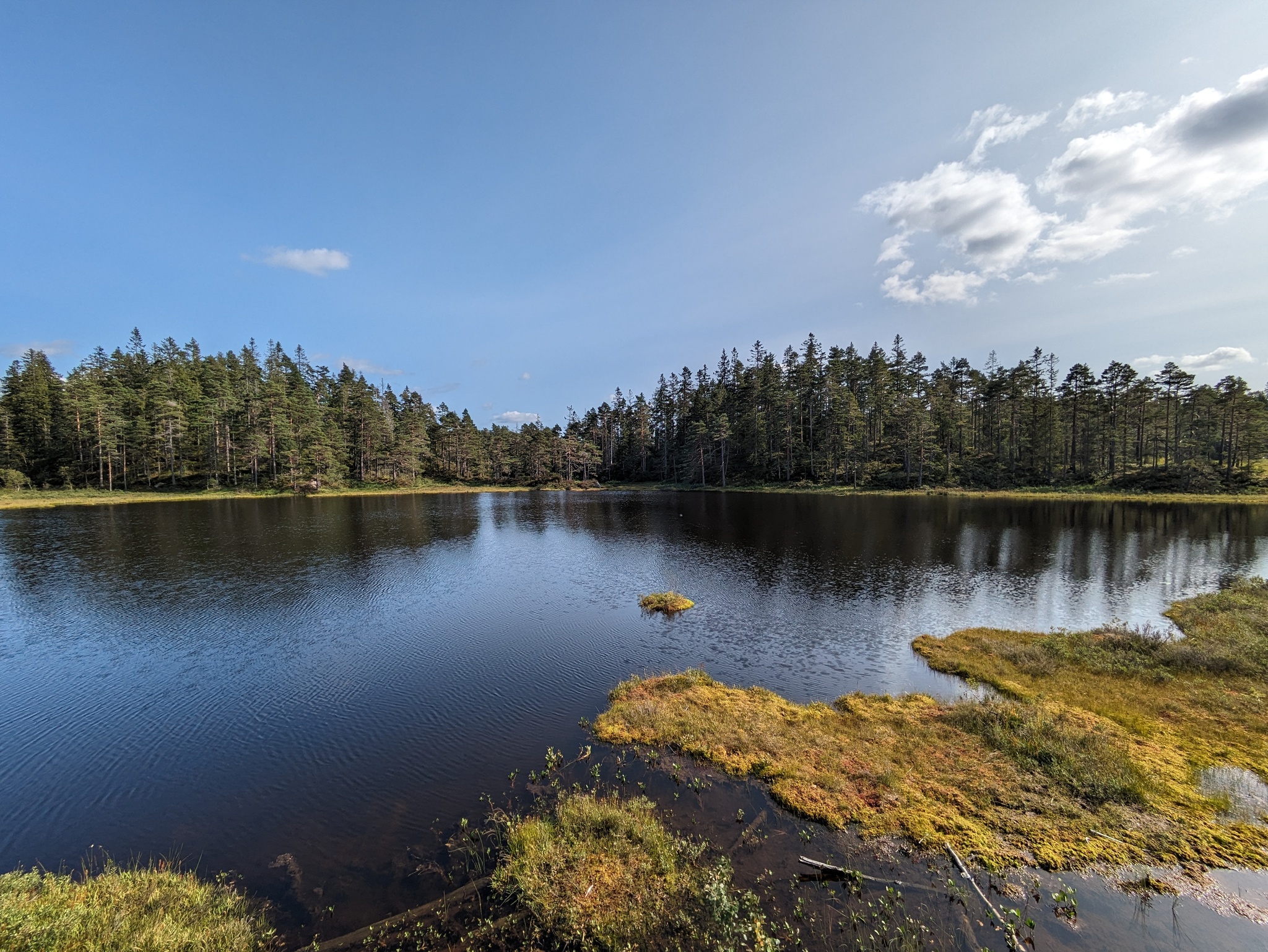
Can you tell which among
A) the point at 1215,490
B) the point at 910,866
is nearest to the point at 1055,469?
the point at 1215,490

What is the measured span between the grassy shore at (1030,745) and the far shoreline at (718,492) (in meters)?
73.2

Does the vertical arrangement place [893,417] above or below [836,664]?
above

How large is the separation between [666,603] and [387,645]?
14485mm

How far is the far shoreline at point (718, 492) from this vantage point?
245 ft

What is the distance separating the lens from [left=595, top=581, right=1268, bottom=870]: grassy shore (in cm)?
1055

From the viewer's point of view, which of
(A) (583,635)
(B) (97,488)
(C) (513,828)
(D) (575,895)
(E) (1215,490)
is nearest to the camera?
(D) (575,895)

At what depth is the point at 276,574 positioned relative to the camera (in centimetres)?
3456

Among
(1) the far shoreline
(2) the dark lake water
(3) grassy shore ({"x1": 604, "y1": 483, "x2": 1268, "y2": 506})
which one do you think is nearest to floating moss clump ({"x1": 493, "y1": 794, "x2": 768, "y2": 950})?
(2) the dark lake water

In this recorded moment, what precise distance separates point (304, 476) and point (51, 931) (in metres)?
114

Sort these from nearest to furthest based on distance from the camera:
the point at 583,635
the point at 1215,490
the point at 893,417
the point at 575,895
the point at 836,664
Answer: the point at 575,895 → the point at 836,664 → the point at 583,635 → the point at 1215,490 → the point at 893,417

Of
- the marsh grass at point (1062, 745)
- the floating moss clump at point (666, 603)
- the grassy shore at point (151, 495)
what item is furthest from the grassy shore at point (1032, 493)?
the marsh grass at point (1062, 745)

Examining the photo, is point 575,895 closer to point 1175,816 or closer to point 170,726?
point 1175,816

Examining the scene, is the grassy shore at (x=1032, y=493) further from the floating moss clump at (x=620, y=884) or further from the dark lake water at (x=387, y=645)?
the floating moss clump at (x=620, y=884)

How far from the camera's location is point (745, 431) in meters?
122
